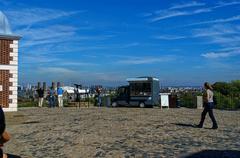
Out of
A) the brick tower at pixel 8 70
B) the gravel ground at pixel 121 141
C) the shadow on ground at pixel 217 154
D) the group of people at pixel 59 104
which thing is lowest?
the shadow on ground at pixel 217 154

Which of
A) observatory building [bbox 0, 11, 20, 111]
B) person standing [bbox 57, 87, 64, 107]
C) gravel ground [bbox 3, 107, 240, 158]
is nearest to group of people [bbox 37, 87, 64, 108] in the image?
person standing [bbox 57, 87, 64, 107]

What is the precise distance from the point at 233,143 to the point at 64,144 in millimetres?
5178

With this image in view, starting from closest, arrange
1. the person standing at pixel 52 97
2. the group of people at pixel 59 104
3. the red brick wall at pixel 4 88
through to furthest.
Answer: the group of people at pixel 59 104
the red brick wall at pixel 4 88
the person standing at pixel 52 97

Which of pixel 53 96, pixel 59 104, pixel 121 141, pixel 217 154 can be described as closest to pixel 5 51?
pixel 121 141

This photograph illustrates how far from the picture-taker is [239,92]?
138ft

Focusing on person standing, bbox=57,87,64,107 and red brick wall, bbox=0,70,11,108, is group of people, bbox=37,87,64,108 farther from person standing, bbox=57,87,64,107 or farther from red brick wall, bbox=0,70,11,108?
red brick wall, bbox=0,70,11,108

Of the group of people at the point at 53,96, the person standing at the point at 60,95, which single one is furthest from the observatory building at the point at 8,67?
the person standing at the point at 60,95

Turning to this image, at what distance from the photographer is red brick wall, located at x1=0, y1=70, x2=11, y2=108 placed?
18.2 meters

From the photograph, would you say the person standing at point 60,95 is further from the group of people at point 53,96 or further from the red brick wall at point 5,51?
the red brick wall at point 5,51

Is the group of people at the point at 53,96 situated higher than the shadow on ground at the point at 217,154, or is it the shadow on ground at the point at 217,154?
the group of people at the point at 53,96

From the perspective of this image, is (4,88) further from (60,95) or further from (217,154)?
(60,95)

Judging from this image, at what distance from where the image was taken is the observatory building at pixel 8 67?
59.4 ft

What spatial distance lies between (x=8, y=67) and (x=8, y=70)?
136 mm

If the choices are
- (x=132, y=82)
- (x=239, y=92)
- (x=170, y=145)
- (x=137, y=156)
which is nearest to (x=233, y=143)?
(x=170, y=145)
